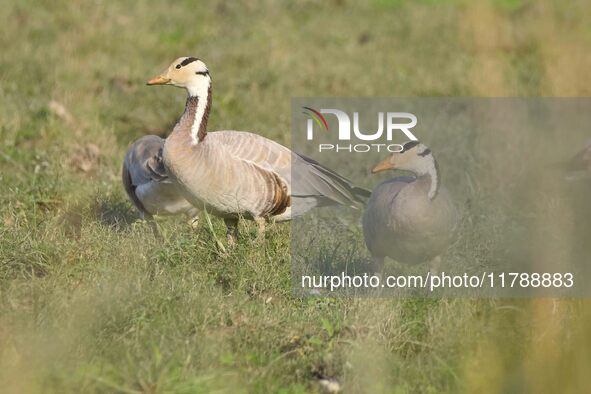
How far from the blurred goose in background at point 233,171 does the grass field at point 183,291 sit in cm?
18

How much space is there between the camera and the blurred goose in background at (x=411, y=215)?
22.2ft

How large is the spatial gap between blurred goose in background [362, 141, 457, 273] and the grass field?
1.32ft

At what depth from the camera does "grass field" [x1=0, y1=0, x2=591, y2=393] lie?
5602 mm

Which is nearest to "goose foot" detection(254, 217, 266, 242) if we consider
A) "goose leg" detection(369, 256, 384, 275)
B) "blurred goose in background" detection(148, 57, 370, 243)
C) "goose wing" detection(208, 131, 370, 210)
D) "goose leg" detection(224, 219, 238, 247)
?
"blurred goose in background" detection(148, 57, 370, 243)

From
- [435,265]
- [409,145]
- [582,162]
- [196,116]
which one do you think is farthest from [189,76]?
[582,162]

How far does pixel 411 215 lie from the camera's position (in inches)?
266

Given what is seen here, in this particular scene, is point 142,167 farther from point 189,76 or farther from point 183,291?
point 183,291

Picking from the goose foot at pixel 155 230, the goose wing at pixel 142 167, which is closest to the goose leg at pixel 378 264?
the goose foot at pixel 155 230

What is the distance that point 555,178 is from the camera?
8164 millimetres

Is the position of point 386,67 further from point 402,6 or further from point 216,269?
point 216,269

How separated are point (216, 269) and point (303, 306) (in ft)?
2.07

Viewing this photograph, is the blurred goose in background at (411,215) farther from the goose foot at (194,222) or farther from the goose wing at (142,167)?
the goose wing at (142,167)

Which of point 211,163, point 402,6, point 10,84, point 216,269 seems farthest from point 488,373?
point 402,6

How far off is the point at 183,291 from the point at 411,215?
142 centimetres
